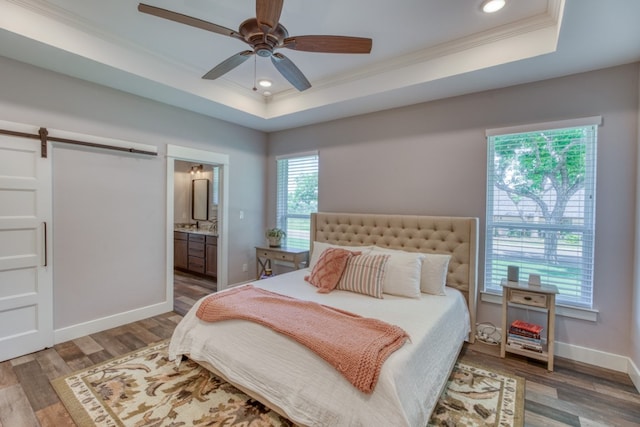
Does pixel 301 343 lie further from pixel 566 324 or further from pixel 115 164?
pixel 115 164

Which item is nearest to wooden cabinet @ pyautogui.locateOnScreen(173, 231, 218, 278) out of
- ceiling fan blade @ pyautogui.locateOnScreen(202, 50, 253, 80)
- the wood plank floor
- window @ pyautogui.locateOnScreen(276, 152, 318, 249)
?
window @ pyautogui.locateOnScreen(276, 152, 318, 249)

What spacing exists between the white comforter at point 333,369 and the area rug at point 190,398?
18cm

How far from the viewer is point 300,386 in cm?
173

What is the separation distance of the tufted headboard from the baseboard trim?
2191mm

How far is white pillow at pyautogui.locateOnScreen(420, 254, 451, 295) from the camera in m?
2.86

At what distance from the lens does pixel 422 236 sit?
337 cm

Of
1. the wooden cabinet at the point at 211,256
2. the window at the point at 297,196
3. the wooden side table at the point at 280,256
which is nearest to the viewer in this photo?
the wooden side table at the point at 280,256

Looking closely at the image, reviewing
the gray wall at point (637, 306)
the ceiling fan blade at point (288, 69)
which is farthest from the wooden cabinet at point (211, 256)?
the gray wall at point (637, 306)

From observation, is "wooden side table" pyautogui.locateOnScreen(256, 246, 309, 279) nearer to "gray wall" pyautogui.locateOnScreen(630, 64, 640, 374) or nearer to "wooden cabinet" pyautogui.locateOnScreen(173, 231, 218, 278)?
"wooden cabinet" pyautogui.locateOnScreen(173, 231, 218, 278)

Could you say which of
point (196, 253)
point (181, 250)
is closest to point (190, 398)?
point (196, 253)

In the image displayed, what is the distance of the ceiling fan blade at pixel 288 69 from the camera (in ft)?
7.19

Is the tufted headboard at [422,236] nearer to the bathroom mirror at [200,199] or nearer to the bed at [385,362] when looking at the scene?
the bed at [385,362]

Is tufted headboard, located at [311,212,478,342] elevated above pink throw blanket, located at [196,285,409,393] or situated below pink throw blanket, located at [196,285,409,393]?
above

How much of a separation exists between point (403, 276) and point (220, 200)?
9.49 feet
